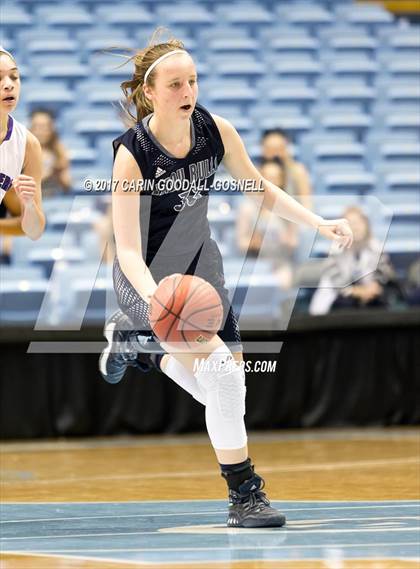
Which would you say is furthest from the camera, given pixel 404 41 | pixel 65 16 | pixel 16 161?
pixel 404 41

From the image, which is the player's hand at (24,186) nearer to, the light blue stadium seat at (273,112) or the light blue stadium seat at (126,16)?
the light blue stadium seat at (273,112)

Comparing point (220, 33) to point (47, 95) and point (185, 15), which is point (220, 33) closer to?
point (185, 15)

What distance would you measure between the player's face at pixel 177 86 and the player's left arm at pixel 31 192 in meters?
0.59

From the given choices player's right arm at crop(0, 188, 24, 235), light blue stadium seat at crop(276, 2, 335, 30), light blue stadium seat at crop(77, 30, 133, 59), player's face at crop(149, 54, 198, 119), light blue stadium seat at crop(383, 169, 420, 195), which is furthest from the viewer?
light blue stadium seat at crop(276, 2, 335, 30)

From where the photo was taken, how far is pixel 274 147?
32.7ft

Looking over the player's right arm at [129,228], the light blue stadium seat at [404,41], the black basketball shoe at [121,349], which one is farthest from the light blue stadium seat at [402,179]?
the player's right arm at [129,228]

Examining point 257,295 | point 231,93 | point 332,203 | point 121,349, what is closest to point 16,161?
point 121,349

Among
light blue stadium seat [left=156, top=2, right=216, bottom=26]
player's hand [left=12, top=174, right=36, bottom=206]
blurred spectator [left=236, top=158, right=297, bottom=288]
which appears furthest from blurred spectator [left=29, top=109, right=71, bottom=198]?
player's hand [left=12, top=174, right=36, bottom=206]

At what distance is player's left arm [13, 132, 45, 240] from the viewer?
15.8ft

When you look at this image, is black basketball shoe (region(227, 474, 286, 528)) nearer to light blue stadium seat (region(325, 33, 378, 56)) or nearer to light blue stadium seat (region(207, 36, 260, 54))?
light blue stadium seat (region(207, 36, 260, 54))

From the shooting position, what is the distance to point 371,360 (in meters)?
8.97

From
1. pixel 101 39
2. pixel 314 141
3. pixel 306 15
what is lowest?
pixel 314 141

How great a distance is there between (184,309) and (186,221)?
0.50 meters

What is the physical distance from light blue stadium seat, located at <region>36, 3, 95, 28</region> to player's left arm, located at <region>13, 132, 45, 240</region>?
7845mm
